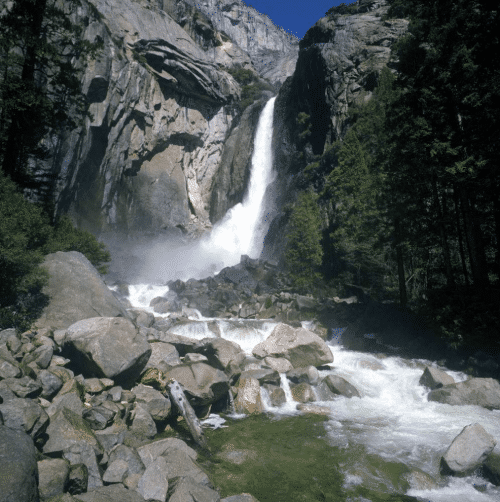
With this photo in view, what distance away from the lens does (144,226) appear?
4578 cm

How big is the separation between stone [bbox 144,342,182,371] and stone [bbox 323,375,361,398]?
5.32 meters

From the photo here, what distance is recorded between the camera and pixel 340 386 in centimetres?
1170

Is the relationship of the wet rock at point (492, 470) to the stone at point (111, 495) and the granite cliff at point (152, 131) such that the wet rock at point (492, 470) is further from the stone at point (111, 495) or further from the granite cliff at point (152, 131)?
the granite cliff at point (152, 131)

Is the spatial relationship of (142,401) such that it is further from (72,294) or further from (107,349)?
(72,294)

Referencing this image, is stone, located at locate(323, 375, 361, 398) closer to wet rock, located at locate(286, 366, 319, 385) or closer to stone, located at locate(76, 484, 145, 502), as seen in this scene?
wet rock, located at locate(286, 366, 319, 385)

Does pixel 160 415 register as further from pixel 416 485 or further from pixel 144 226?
pixel 144 226

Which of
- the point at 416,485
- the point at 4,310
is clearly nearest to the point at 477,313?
the point at 416,485

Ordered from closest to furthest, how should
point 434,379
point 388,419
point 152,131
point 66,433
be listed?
point 66,433 < point 388,419 < point 434,379 < point 152,131

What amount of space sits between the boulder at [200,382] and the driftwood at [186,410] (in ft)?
1.46

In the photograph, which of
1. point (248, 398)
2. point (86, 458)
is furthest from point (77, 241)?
point (86, 458)

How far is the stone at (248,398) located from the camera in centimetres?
1025

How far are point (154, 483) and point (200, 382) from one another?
160 inches

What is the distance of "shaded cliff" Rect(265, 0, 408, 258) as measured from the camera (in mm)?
35219

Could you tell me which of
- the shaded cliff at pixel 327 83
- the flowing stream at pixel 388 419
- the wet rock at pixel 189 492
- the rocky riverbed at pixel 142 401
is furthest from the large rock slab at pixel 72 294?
the shaded cliff at pixel 327 83
